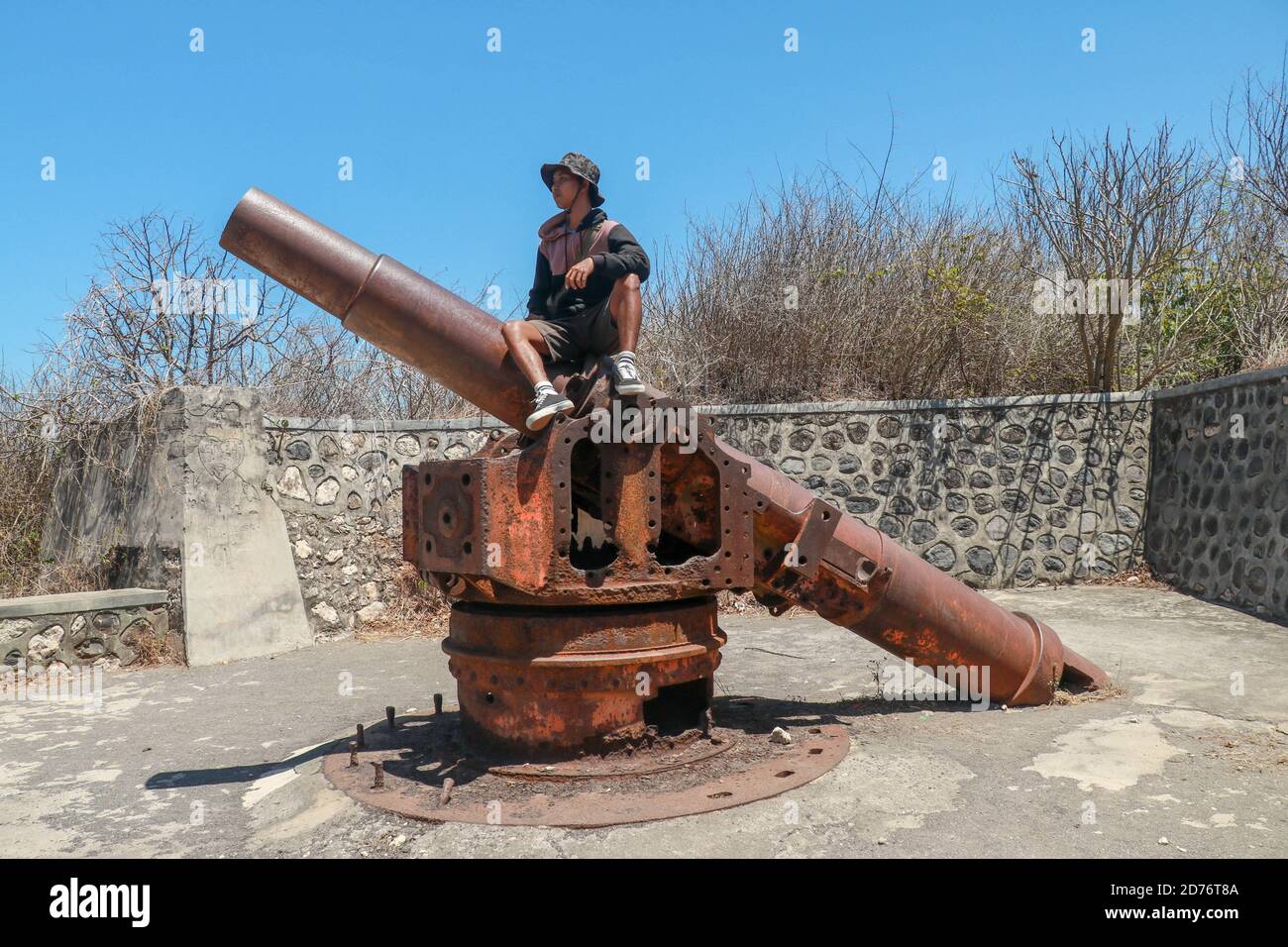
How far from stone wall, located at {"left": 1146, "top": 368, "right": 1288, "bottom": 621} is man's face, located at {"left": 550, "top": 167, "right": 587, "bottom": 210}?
6.96 m

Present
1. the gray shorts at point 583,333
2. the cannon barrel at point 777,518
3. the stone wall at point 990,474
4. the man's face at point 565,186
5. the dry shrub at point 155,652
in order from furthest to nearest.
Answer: the stone wall at point 990,474 → the dry shrub at point 155,652 → the man's face at point 565,186 → the gray shorts at point 583,333 → the cannon barrel at point 777,518

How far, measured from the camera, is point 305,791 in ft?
14.4

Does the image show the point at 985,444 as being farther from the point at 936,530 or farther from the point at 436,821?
the point at 436,821

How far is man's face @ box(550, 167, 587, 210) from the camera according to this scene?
4.71 m

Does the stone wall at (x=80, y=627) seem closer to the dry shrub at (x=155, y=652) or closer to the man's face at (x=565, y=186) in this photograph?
the dry shrub at (x=155, y=652)

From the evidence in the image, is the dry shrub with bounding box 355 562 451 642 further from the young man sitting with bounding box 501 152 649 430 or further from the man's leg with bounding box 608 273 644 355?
the man's leg with bounding box 608 273 644 355

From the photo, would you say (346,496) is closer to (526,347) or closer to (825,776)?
(526,347)

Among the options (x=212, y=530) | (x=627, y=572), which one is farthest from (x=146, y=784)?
(x=212, y=530)

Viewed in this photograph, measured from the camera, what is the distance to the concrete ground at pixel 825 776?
11.9ft

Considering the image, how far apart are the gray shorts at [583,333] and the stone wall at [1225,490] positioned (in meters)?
6.77

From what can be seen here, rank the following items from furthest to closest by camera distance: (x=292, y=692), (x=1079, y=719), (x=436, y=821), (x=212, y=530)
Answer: (x=212, y=530), (x=292, y=692), (x=1079, y=719), (x=436, y=821)

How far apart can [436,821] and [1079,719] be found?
348 cm

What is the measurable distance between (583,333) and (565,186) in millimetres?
739

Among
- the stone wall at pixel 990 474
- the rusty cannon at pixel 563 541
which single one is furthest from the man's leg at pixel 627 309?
the stone wall at pixel 990 474
